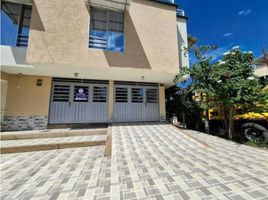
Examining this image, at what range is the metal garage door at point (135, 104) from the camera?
878 cm

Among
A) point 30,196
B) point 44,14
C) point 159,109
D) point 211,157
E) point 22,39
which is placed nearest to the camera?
point 30,196

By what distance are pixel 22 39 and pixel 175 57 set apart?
7.64 metres

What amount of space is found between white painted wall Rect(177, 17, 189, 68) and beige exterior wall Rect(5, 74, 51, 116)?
7.66 metres

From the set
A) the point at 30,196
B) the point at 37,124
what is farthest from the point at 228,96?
the point at 37,124

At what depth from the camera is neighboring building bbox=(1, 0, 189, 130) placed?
5.99 m

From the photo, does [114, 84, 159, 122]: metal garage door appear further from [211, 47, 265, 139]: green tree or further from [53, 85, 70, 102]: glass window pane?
[211, 47, 265, 139]: green tree

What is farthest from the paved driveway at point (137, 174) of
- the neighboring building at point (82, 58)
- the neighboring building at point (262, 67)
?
the neighboring building at point (262, 67)

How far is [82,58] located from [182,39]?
584 centimetres

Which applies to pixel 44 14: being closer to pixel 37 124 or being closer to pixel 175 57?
pixel 37 124

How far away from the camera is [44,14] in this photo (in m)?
5.89

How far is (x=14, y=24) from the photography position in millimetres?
7148

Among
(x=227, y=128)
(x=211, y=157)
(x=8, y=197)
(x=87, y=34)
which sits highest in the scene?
(x=87, y=34)

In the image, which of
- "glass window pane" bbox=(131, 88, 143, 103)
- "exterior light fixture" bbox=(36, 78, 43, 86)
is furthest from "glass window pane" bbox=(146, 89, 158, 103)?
"exterior light fixture" bbox=(36, 78, 43, 86)

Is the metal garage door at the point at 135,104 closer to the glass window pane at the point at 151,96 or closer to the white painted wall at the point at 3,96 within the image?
the glass window pane at the point at 151,96
